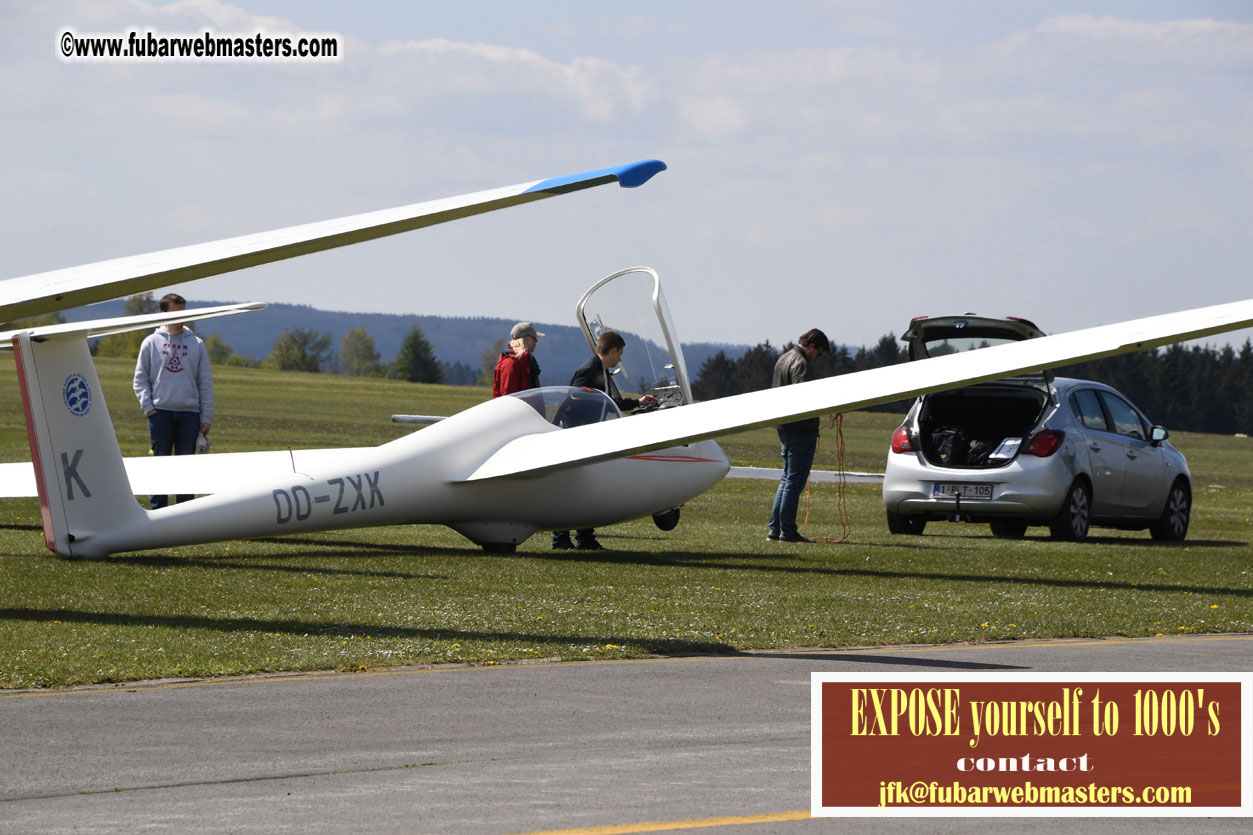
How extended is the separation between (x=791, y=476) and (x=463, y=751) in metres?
9.30

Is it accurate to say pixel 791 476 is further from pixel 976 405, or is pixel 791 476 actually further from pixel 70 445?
pixel 70 445

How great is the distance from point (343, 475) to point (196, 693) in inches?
193

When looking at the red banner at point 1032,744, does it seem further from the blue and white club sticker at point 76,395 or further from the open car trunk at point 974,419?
the open car trunk at point 974,419

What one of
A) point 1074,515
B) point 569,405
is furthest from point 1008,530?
point 569,405

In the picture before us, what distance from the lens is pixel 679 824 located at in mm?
4543

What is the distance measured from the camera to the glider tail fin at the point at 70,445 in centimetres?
958

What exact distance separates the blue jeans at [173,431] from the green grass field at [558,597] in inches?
54.2

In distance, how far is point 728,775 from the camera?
5227mm

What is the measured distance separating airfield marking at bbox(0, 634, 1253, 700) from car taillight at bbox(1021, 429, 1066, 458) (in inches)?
258

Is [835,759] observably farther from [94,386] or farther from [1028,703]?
[94,386]

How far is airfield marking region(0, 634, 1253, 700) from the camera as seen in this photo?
660 cm

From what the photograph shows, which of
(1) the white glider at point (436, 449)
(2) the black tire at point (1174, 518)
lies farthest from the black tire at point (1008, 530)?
(1) the white glider at point (436, 449)

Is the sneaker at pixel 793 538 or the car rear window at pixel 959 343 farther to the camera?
the car rear window at pixel 959 343

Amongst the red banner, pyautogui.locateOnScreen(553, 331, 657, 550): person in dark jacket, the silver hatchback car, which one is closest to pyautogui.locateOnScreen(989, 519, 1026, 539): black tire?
the silver hatchback car
